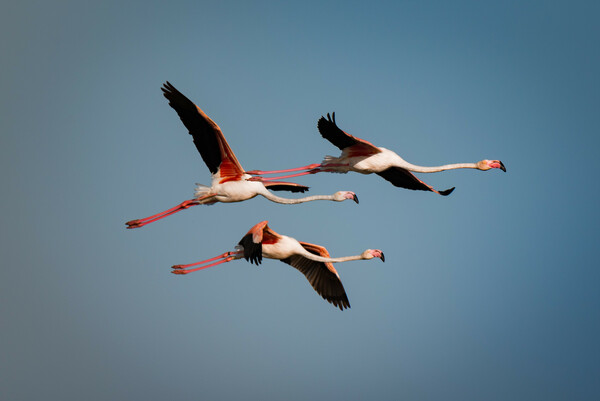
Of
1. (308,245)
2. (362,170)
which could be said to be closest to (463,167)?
(362,170)

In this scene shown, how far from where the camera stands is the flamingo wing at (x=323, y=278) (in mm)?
26625

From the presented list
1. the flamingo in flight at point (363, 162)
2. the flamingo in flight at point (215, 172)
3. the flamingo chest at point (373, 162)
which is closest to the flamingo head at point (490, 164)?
the flamingo in flight at point (363, 162)

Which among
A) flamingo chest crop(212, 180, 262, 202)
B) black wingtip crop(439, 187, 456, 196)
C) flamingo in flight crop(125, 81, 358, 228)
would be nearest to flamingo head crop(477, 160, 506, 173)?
black wingtip crop(439, 187, 456, 196)

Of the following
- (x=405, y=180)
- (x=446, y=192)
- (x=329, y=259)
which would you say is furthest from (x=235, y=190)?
(x=446, y=192)

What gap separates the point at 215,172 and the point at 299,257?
3.18 metres

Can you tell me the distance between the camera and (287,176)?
2683cm

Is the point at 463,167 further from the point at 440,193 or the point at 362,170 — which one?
the point at 362,170

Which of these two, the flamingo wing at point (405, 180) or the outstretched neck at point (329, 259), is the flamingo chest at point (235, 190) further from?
A: the flamingo wing at point (405, 180)

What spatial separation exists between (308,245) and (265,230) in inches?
75.0

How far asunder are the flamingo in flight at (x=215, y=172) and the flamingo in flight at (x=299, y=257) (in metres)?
1.13

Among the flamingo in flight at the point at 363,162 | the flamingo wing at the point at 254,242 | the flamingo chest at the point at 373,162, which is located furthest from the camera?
the flamingo chest at the point at 373,162

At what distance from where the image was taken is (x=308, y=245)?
1034 inches

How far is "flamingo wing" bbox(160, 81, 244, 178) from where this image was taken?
24.2 metres

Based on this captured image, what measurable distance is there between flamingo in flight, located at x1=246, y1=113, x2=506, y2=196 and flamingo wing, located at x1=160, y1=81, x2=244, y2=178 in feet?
2.04
